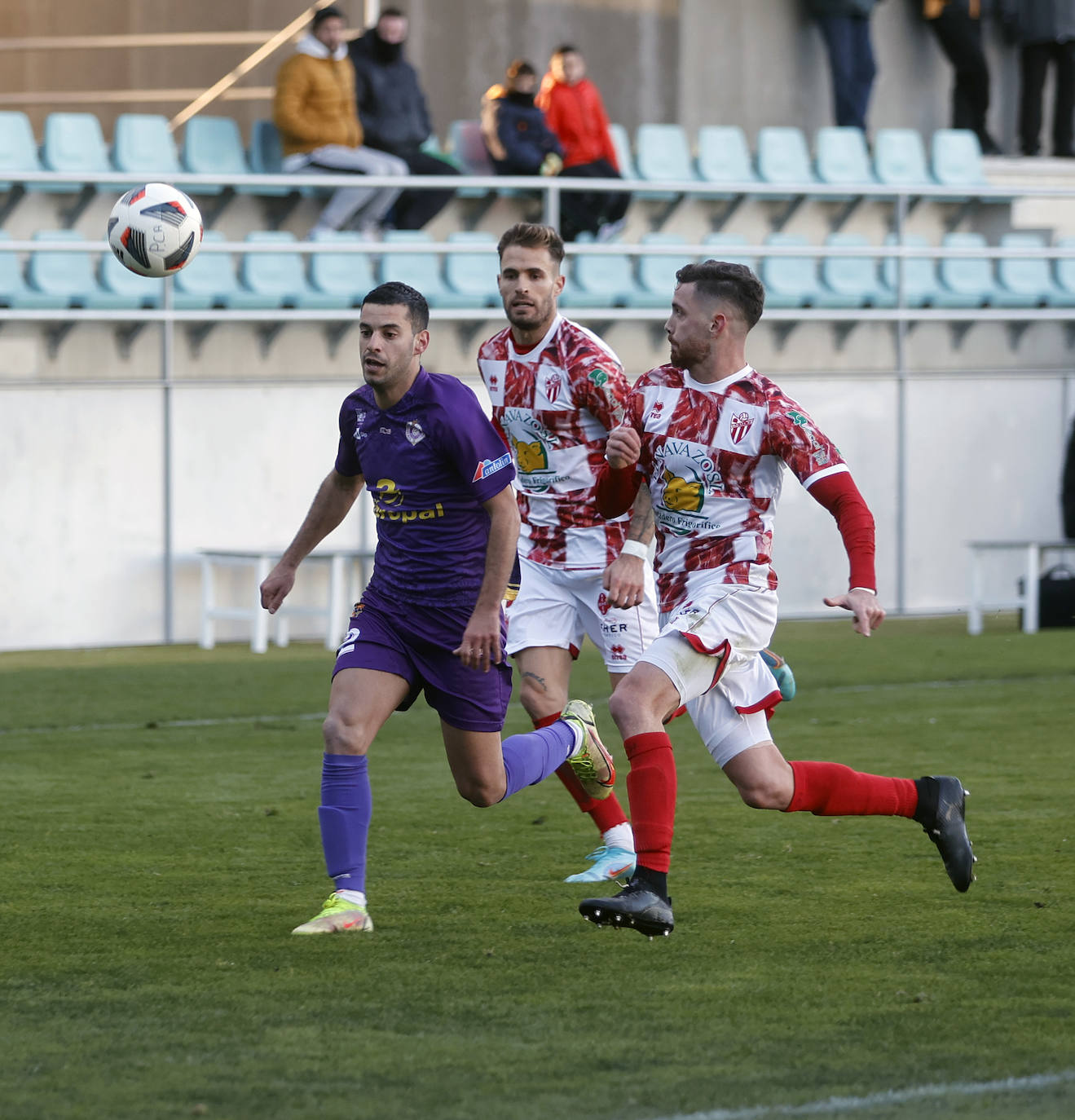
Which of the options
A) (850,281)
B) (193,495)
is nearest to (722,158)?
(850,281)

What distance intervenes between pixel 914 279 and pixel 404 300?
13016 mm

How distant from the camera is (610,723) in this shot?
10.5m

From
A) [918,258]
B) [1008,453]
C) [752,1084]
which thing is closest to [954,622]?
[1008,453]

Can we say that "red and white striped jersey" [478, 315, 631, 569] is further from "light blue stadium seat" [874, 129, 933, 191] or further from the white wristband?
"light blue stadium seat" [874, 129, 933, 191]

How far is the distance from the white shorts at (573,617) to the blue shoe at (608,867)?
0.64 meters

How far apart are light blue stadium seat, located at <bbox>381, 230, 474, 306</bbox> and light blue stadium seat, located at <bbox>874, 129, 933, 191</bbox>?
538 centimetres

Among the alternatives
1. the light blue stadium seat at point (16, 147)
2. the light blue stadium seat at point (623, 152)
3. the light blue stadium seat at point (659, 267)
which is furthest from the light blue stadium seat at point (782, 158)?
the light blue stadium seat at point (16, 147)

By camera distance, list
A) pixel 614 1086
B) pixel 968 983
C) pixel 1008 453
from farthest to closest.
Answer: pixel 1008 453 < pixel 968 983 < pixel 614 1086

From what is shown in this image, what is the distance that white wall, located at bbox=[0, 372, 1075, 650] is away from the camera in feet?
46.4

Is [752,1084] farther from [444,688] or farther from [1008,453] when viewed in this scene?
[1008,453]

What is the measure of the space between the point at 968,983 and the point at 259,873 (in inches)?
99.3

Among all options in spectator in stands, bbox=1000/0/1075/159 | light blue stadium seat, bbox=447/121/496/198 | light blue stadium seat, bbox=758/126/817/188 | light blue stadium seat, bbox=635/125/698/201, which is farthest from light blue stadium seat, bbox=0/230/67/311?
spectator in stands, bbox=1000/0/1075/159

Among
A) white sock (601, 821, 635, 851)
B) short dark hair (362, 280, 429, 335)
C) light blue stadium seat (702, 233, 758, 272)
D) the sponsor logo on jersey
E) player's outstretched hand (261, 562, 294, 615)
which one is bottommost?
white sock (601, 821, 635, 851)

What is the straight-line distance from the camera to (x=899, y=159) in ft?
63.9
